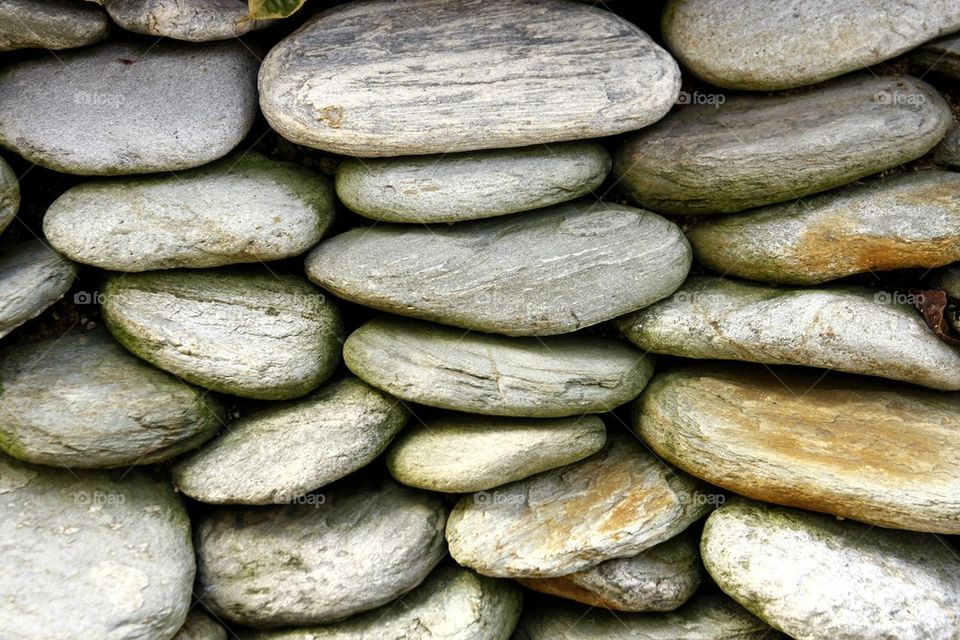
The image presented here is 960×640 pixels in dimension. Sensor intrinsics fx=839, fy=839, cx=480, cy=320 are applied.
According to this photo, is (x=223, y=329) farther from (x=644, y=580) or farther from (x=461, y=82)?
(x=644, y=580)

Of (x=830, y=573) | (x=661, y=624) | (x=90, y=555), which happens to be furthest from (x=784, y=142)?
(x=90, y=555)

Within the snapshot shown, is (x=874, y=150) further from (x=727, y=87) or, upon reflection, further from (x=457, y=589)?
(x=457, y=589)

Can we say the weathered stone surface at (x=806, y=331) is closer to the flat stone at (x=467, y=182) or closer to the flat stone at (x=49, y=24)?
the flat stone at (x=467, y=182)

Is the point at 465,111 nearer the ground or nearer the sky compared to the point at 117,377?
nearer the sky

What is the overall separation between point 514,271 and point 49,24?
2571 mm

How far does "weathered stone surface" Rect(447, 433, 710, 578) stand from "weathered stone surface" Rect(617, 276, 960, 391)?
2.45ft

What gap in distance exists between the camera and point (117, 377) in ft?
14.1

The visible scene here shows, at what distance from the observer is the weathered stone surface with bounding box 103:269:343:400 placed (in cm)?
431

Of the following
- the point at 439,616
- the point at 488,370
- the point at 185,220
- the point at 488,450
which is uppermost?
the point at 185,220

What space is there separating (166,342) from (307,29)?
1.81 metres

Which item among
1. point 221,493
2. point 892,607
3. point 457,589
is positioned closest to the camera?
point 892,607

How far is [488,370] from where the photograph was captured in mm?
4434

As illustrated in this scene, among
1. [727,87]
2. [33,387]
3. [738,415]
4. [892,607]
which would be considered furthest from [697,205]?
[33,387]

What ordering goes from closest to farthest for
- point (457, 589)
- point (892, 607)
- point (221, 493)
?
point (892, 607)
point (221, 493)
point (457, 589)
